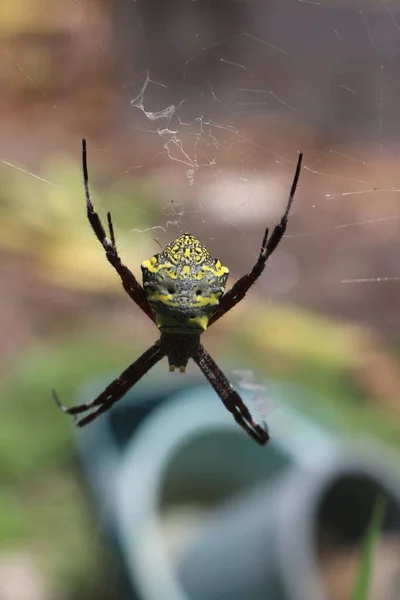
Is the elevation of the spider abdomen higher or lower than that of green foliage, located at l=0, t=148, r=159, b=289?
higher

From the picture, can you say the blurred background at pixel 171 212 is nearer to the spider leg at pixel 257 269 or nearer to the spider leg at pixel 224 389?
the spider leg at pixel 257 269

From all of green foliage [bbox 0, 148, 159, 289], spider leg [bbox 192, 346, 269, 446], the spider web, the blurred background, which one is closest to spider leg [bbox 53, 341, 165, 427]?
spider leg [bbox 192, 346, 269, 446]

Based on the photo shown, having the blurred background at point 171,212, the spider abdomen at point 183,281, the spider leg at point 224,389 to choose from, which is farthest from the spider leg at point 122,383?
the spider abdomen at point 183,281

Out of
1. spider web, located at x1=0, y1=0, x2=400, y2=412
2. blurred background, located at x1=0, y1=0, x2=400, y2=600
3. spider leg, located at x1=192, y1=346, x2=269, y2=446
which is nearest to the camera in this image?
spider leg, located at x1=192, y1=346, x2=269, y2=446

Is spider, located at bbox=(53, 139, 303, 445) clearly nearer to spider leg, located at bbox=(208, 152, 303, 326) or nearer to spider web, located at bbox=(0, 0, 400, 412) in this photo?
spider leg, located at bbox=(208, 152, 303, 326)

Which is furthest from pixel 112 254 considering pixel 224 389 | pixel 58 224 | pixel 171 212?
pixel 58 224

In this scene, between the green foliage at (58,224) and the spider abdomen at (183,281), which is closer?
the spider abdomen at (183,281)

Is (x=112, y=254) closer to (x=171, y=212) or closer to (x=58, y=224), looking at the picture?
(x=171, y=212)

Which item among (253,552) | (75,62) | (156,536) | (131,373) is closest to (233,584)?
(253,552)
